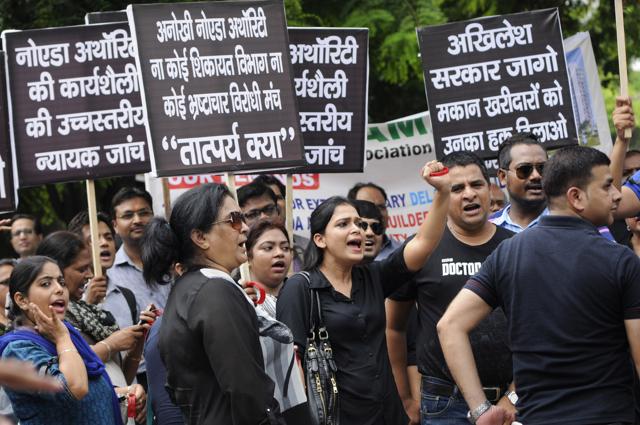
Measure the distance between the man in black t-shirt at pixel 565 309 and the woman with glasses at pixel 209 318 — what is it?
865 millimetres

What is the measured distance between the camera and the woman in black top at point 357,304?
18.7 ft

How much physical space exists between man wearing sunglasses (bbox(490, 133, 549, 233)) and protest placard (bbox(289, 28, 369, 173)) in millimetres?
1835

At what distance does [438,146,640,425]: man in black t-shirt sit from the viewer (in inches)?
169

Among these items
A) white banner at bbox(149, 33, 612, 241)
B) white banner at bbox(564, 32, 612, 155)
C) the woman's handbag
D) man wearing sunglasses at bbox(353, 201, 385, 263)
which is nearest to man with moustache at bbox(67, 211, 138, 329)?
man wearing sunglasses at bbox(353, 201, 385, 263)

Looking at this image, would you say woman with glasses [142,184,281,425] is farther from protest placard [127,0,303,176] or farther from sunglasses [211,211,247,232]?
protest placard [127,0,303,176]

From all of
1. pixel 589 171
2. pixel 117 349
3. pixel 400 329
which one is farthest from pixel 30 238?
pixel 589 171

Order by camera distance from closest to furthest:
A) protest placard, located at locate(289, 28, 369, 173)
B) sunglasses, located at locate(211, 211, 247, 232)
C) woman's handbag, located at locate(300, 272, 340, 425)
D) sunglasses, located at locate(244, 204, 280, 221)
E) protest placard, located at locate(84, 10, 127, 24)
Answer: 1. sunglasses, located at locate(211, 211, 247, 232)
2. woman's handbag, located at locate(300, 272, 340, 425)
3. sunglasses, located at locate(244, 204, 280, 221)
4. protest placard, located at locate(289, 28, 369, 173)
5. protest placard, located at locate(84, 10, 127, 24)

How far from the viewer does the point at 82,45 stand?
7840 mm

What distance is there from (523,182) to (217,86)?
2.06 metres

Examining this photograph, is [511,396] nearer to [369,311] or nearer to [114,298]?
[369,311]

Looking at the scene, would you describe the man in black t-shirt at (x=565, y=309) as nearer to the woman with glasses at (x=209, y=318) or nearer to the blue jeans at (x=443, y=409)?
the woman with glasses at (x=209, y=318)

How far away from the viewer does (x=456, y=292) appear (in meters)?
5.89

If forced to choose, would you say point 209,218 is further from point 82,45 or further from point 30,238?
point 30,238

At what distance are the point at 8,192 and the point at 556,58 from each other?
13.2 feet
